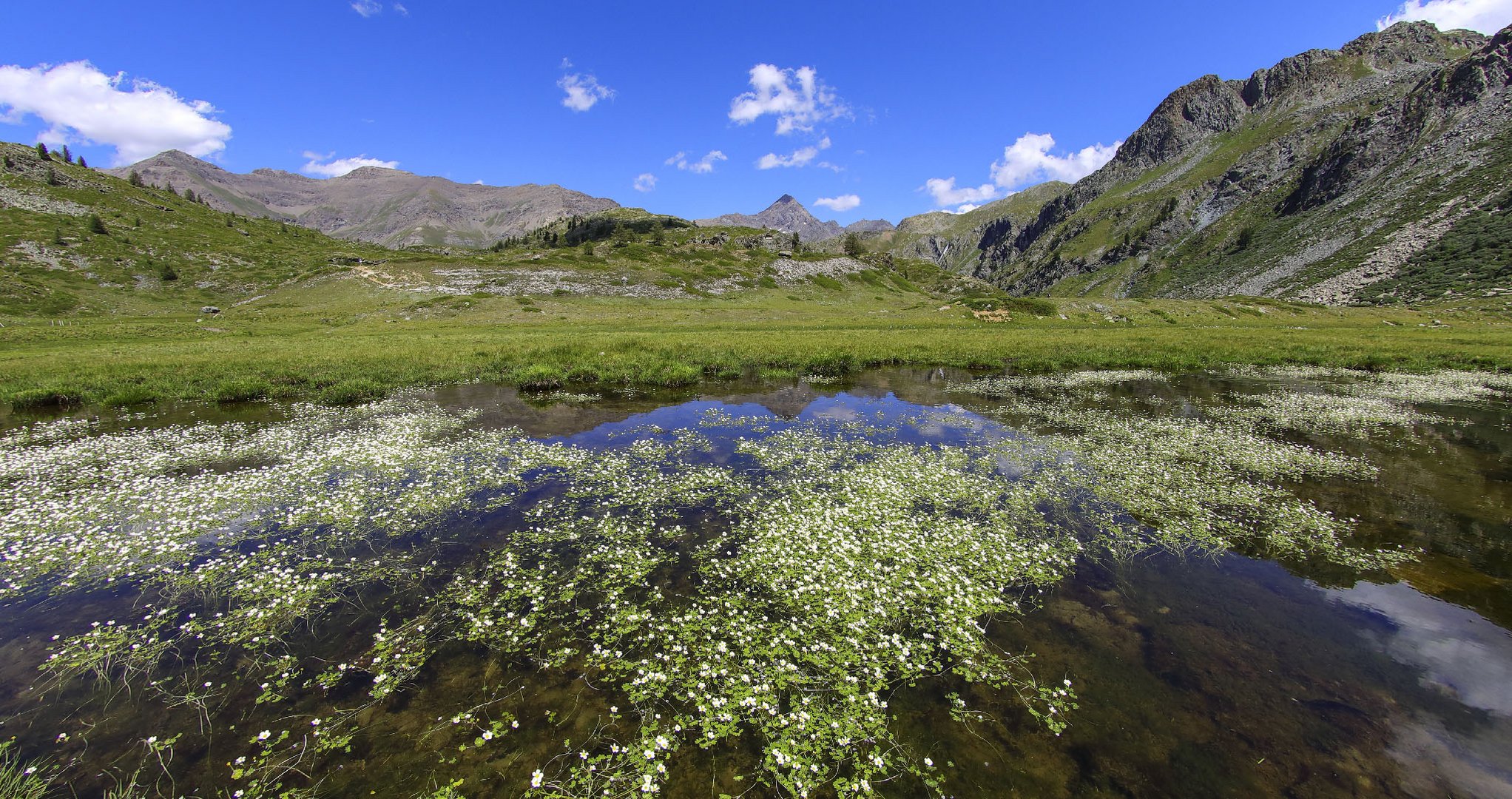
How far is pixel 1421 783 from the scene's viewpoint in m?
6.54

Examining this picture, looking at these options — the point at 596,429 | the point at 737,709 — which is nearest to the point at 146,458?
the point at 596,429

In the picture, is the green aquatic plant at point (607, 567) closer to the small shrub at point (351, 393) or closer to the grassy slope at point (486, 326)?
the small shrub at point (351, 393)

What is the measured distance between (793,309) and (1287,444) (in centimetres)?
7461

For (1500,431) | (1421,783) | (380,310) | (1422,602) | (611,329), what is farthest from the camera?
(380,310)

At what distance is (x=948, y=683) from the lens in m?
8.30

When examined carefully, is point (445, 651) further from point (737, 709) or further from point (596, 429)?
point (596, 429)

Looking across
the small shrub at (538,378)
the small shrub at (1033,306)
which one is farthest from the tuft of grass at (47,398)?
the small shrub at (1033,306)

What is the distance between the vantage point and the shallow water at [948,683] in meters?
6.66

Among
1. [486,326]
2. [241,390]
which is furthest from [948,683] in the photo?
[486,326]

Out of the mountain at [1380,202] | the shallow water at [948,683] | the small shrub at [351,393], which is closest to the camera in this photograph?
the shallow water at [948,683]

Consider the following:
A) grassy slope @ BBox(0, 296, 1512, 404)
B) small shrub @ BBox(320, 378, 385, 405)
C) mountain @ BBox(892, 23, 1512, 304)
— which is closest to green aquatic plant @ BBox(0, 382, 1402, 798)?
small shrub @ BBox(320, 378, 385, 405)

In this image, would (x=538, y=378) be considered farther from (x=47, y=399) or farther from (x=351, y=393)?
(x=47, y=399)

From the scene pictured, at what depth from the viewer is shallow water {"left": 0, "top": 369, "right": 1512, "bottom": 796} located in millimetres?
6664

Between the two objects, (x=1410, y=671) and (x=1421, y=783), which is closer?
(x=1421, y=783)
